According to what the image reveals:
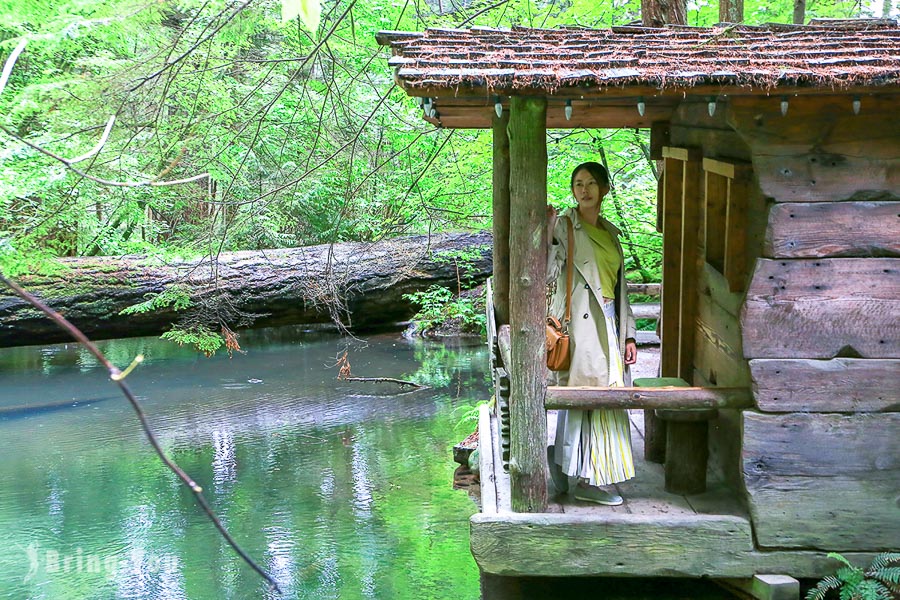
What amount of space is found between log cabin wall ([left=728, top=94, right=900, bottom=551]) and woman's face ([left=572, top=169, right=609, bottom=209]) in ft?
2.77

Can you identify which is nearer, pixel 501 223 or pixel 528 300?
pixel 528 300

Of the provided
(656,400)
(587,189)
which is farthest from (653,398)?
(587,189)

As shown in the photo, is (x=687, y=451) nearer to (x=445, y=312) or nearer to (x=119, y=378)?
(x=119, y=378)

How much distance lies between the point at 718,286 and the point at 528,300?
1455 mm

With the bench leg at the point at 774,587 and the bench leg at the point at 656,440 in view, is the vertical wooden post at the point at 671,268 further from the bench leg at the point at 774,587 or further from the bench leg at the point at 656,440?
the bench leg at the point at 774,587

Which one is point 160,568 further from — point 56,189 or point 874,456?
point 56,189

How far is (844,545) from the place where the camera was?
4.79 metres

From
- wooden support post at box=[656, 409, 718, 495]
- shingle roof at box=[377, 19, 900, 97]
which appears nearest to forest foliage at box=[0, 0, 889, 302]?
shingle roof at box=[377, 19, 900, 97]

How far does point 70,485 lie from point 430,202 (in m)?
5.56

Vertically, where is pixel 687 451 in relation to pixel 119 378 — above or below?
below

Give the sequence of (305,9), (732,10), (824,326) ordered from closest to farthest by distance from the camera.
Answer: (305,9) → (824,326) → (732,10)

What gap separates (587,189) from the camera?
517cm

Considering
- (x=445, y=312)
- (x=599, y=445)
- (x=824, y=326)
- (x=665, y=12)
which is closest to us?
(x=824, y=326)

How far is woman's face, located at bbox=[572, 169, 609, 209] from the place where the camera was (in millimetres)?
5139
